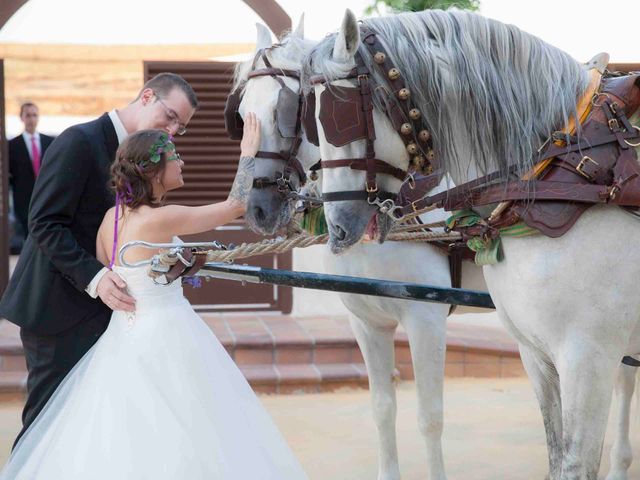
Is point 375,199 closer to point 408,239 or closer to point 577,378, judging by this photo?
point 577,378

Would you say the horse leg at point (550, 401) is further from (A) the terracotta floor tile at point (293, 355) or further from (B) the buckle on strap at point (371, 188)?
(A) the terracotta floor tile at point (293, 355)

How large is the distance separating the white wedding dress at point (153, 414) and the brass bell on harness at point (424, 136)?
1012 mm

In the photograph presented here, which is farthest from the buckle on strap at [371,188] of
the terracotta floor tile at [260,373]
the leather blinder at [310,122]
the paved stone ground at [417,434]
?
the terracotta floor tile at [260,373]

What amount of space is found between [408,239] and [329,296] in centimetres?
446

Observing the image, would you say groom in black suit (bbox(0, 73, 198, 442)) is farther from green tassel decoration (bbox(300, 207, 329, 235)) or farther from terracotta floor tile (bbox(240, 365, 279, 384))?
terracotta floor tile (bbox(240, 365, 279, 384))

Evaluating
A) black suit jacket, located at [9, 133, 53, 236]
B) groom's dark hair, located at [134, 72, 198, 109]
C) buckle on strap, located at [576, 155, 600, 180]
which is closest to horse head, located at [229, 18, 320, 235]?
groom's dark hair, located at [134, 72, 198, 109]

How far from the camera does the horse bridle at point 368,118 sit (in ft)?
7.29

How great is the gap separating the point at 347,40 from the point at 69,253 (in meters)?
1.15

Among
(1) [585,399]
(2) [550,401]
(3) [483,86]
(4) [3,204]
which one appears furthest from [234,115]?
A: (4) [3,204]

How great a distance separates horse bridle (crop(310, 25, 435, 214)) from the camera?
2.22 meters

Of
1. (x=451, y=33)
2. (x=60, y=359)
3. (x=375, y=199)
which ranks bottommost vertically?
(x=60, y=359)

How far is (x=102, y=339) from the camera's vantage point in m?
2.86

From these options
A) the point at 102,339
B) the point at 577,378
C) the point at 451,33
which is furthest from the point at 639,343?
the point at 102,339

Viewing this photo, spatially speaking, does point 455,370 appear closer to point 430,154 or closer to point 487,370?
point 487,370
